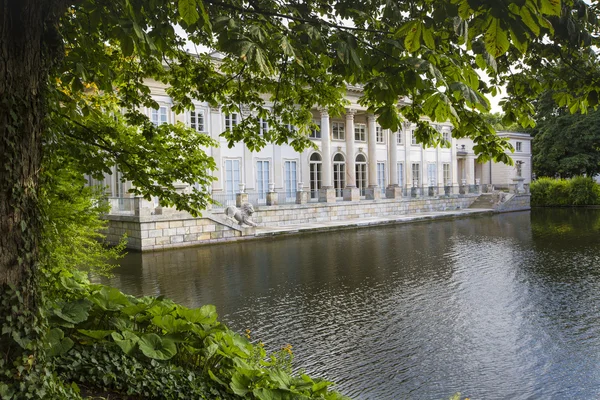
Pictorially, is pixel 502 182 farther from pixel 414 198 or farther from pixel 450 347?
pixel 450 347

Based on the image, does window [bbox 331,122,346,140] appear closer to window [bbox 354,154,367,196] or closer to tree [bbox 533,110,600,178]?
window [bbox 354,154,367,196]

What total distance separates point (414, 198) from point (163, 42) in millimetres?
31380

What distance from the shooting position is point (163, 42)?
11.0 feet

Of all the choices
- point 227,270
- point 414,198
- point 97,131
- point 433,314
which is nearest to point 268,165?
point 414,198

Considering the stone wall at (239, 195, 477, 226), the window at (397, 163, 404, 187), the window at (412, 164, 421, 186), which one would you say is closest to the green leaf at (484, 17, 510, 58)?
the stone wall at (239, 195, 477, 226)

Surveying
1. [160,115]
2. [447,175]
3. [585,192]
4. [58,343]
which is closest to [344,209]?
[160,115]

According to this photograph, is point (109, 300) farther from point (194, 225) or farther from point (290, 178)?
point (290, 178)

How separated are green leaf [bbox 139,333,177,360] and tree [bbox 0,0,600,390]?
1.04 meters

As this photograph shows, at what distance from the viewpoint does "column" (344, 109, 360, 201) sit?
1199 inches

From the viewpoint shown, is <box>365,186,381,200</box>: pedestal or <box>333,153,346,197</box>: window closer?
<box>365,186,381,200</box>: pedestal

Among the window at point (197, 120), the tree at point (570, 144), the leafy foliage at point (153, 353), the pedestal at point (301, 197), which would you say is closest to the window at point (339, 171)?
the pedestal at point (301, 197)

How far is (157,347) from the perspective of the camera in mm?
3771

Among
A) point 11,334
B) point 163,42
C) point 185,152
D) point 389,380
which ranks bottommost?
point 389,380

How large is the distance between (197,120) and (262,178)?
19.1 ft
